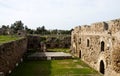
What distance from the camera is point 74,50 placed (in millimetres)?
30531

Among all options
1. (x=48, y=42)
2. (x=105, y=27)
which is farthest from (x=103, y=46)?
(x=48, y=42)

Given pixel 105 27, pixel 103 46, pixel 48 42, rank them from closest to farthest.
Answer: pixel 105 27, pixel 103 46, pixel 48 42

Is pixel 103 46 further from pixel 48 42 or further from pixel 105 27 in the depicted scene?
pixel 48 42

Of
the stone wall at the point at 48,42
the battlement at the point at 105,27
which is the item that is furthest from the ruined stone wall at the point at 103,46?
the stone wall at the point at 48,42

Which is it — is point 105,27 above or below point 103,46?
above

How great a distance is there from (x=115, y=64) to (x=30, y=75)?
5.62 m

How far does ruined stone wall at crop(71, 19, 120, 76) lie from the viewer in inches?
592

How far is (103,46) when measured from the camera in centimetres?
1869

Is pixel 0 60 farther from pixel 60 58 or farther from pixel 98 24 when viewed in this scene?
pixel 60 58

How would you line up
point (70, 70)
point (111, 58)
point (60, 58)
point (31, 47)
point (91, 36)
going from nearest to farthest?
1. point (111, 58)
2. point (70, 70)
3. point (91, 36)
4. point (60, 58)
5. point (31, 47)

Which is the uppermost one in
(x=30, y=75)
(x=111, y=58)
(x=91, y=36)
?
(x=91, y=36)

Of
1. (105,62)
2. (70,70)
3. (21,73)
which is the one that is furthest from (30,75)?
(105,62)

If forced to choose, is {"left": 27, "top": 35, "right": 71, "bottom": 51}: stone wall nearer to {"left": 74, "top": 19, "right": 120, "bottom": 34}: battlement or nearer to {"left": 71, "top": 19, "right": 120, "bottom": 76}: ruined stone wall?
{"left": 71, "top": 19, "right": 120, "bottom": 76}: ruined stone wall

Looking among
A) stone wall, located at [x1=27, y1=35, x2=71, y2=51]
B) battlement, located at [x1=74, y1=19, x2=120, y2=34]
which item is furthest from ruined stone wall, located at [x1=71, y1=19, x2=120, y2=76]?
stone wall, located at [x1=27, y1=35, x2=71, y2=51]
